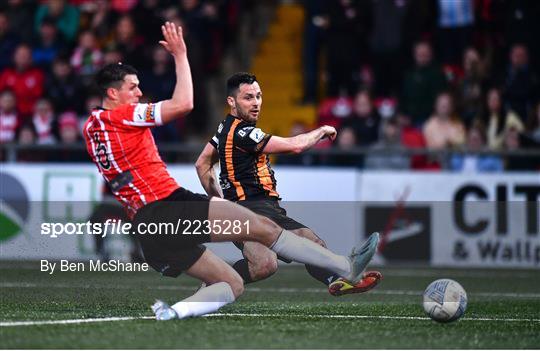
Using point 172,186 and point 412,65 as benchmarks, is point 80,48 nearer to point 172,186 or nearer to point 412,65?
point 412,65

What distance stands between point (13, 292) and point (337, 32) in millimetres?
8762

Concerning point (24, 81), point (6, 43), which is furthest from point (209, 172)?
point (6, 43)

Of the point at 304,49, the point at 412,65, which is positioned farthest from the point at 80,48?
the point at 412,65

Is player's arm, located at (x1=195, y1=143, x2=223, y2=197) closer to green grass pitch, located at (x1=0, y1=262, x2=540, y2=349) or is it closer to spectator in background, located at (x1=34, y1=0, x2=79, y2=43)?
green grass pitch, located at (x1=0, y1=262, x2=540, y2=349)

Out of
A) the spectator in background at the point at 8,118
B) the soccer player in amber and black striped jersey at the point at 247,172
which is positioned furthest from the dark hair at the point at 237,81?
the spectator in background at the point at 8,118

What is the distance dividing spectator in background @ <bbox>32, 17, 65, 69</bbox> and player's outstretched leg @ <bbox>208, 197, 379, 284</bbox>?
36.5 ft

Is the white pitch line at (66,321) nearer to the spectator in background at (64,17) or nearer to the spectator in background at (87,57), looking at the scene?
the spectator in background at (87,57)

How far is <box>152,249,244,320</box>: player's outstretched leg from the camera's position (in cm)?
894

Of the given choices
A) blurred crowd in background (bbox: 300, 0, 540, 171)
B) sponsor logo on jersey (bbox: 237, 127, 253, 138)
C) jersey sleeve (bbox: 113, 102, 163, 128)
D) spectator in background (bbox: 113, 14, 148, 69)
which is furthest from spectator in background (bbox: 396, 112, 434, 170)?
jersey sleeve (bbox: 113, 102, 163, 128)

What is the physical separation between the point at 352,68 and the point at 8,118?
16.7ft

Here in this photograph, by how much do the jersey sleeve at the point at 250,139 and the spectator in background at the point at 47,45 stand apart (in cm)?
1013

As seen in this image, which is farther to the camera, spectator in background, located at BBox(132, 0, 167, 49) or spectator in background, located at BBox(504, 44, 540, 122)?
spectator in background, located at BBox(132, 0, 167, 49)

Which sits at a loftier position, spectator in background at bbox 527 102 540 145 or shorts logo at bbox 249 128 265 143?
shorts logo at bbox 249 128 265 143

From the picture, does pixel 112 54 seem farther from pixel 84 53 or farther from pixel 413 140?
pixel 413 140
